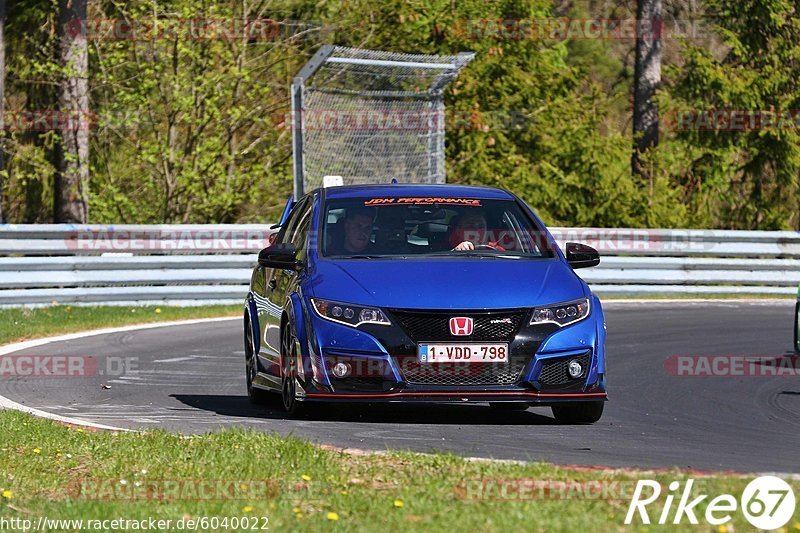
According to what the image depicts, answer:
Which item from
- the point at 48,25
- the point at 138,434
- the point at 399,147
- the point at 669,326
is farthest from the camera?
the point at 48,25

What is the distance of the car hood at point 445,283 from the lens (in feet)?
29.0

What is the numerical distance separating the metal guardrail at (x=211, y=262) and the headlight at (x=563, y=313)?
1085 centimetres

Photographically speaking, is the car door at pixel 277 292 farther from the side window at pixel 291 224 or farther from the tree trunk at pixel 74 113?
the tree trunk at pixel 74 113

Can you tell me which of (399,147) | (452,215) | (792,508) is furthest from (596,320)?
(399,147)

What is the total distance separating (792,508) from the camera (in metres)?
5.88

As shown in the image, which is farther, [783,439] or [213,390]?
[213,390]

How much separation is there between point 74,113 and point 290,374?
1741cm

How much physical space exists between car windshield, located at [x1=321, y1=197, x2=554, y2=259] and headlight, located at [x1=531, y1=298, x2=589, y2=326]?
2.72ft

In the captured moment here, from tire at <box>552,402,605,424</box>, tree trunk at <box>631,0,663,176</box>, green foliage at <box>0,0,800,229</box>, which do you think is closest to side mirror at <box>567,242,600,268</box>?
tire at <box>552,402,605,424</box>

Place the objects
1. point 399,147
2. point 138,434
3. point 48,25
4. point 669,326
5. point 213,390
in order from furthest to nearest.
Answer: point 48,25 < point 399,147 < point 669,326 < point 213,390 < point 138,434

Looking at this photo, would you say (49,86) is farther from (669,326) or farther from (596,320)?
(596,320)

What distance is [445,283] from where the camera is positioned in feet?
29.5

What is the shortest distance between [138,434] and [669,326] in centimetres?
1029
